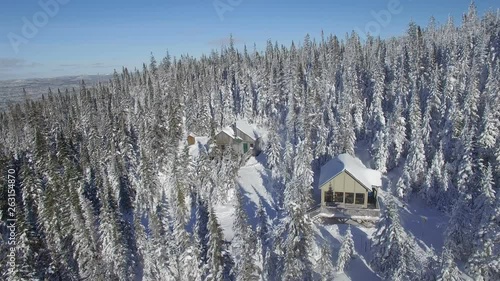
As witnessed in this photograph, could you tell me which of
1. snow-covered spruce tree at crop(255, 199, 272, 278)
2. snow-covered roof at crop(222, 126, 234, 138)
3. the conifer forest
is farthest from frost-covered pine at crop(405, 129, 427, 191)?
snow-covered roof at crop(222, 126, 234, 138)

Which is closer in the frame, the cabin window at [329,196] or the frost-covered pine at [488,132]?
the cabin window at [329,196]

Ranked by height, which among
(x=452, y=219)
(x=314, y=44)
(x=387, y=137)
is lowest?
(x=452, y=219)

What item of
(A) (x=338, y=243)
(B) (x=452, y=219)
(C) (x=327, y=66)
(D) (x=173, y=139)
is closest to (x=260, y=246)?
(A) (x=338, y=243)

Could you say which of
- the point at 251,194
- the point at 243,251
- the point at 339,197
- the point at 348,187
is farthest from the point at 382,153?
the point at 243,251

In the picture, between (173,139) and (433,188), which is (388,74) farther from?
(173,139)

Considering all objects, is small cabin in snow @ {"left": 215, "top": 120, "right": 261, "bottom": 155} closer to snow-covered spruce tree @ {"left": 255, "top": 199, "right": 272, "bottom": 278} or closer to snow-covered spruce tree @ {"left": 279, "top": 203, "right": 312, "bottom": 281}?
snow-covered spruce tree @ {"left": 255, "top": 199, "right": 272, "bottom": 278}

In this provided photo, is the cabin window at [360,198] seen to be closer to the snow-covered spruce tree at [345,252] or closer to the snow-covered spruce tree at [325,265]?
the snow-covered spruce tree at [345,252]

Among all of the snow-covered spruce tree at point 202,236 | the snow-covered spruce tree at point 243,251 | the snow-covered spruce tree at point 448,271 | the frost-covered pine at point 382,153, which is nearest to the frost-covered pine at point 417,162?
the frost-covered pine at point 382,153
